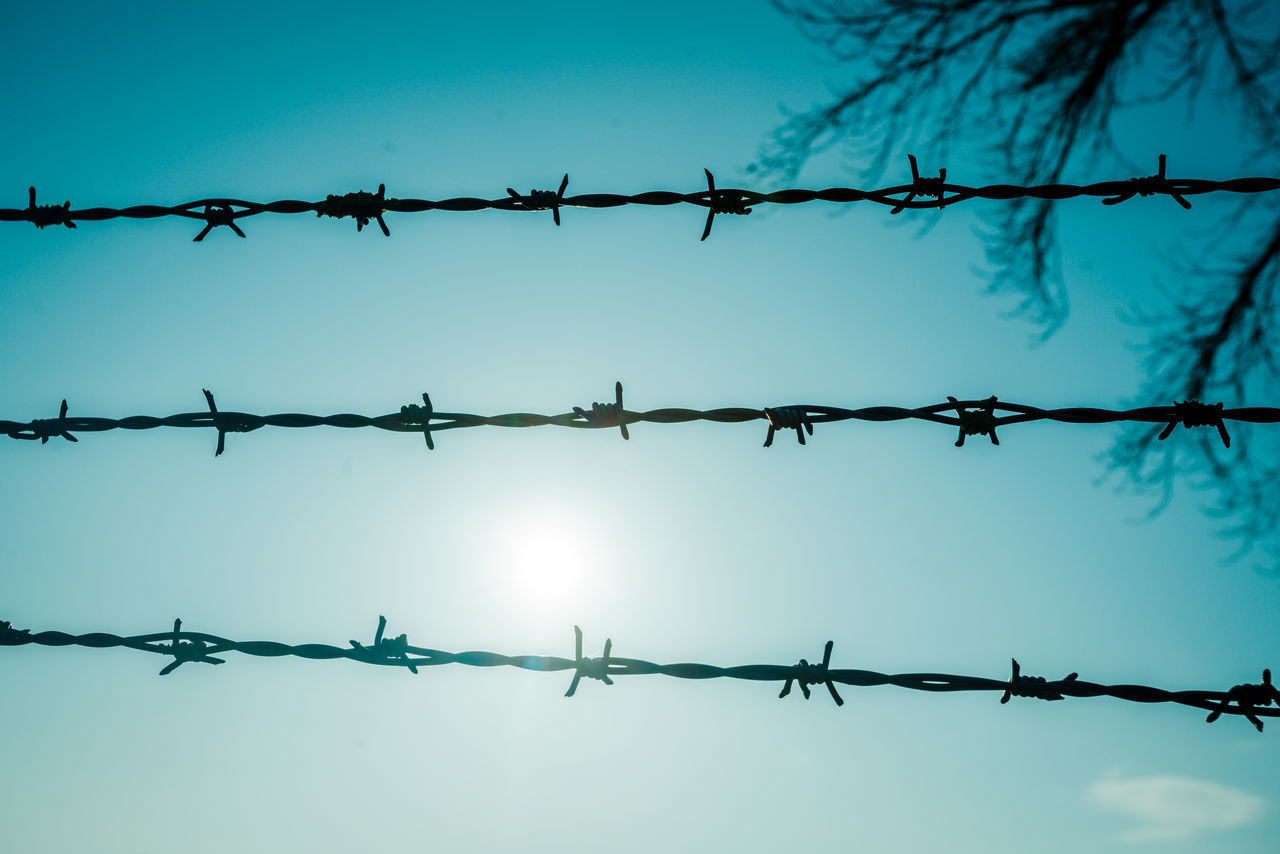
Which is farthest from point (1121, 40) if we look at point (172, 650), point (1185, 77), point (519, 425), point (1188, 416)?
point (172, 650)

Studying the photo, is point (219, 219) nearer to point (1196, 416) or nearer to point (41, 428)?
point (41, 428)

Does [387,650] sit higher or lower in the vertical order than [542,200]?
lower

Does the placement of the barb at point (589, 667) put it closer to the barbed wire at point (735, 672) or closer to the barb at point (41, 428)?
the barbed wire at point (735, 672)

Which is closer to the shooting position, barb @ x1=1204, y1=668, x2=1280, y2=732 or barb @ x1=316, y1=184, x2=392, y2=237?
barb @ x1=1204, y1=668, x2=1280, y2=732

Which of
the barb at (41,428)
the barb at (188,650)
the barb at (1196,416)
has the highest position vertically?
the barb at (1196,416)

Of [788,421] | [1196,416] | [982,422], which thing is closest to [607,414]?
[788,421]

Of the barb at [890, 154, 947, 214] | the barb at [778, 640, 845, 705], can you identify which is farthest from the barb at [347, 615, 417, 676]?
the barb at [890, 154, 947, 214]

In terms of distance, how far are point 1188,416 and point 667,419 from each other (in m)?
1.29

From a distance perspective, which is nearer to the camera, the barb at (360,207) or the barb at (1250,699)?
the barb at (1250,699)

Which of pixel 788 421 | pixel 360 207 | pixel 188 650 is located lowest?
pixel 188 650

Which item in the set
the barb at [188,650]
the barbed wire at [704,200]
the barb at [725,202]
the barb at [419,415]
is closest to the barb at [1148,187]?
the barbed wire at [704,200]

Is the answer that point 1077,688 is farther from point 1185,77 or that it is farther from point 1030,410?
point 1185,77

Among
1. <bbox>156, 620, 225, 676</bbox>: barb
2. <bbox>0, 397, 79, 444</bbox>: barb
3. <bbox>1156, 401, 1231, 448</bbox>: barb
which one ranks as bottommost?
<bbox>156, 620, 225, 676</bbox>: barb

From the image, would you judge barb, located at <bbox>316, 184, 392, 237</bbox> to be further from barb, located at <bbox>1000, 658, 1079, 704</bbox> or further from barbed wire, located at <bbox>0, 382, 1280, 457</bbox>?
barb, located at <bbox>1000, 658, 1079, 704</bbox>
